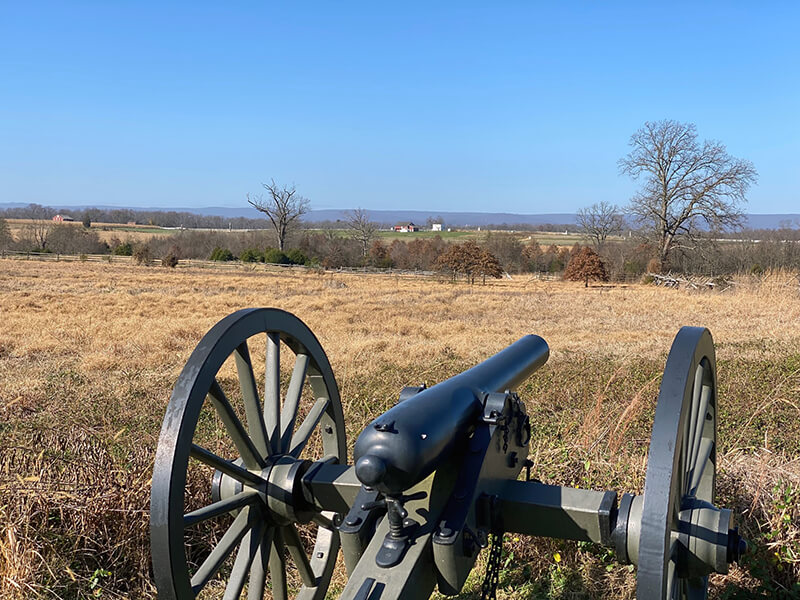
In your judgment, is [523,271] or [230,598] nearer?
[230,598]

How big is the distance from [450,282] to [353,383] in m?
27.1

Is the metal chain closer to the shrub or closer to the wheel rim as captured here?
the wheel rim

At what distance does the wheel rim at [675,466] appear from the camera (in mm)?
1828

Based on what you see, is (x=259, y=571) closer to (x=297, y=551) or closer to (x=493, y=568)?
(x=297, y=551)

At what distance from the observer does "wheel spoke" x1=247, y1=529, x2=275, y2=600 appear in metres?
2.81

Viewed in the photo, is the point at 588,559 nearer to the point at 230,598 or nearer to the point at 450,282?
the point at 230,598

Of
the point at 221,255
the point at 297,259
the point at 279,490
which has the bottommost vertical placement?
the point at 297,259

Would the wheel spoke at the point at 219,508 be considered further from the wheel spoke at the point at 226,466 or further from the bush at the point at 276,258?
the bush at the point at 276,258

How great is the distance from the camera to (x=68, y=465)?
148 inches

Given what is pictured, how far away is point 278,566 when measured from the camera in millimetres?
2963

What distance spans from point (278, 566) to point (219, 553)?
50 centimetres

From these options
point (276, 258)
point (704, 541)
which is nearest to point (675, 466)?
point (704, 541)

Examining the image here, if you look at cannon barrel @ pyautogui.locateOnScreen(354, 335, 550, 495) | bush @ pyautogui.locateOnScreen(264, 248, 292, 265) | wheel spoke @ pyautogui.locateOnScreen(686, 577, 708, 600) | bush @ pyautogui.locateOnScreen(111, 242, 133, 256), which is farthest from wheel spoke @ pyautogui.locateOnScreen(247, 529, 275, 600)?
bush @ pyautogui.locateOnScreen(111, 242, 133, 256)

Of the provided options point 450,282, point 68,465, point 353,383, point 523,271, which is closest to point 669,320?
point 353,383
